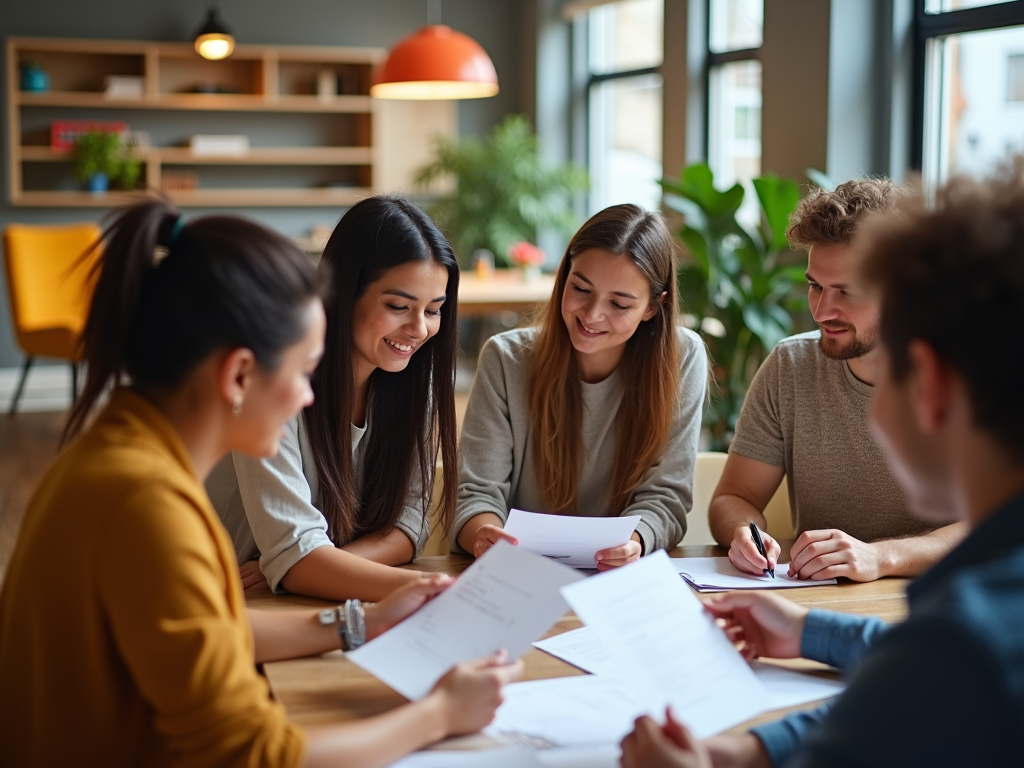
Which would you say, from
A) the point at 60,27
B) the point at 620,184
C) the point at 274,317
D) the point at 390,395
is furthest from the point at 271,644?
the point at 60,27

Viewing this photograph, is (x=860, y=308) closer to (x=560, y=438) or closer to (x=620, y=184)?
(x=560, y=438)

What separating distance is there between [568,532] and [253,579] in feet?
1.64

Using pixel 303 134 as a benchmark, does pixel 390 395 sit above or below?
below

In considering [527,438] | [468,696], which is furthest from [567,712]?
[527,438]

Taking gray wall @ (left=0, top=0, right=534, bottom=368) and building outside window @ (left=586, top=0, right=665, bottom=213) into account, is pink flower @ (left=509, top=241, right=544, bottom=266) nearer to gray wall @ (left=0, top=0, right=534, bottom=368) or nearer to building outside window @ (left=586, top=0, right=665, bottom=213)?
building outside window @ (left=586, top=0, right=665, bottom=213)

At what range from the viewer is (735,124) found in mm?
6148

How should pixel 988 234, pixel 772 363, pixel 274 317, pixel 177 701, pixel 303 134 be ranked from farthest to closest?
1. pixel 303 134
2. pixel 772 363
3. pixel 274 317
4. pixel 177 701
5. pixel 988 234

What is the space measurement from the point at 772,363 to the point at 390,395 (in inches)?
29.9

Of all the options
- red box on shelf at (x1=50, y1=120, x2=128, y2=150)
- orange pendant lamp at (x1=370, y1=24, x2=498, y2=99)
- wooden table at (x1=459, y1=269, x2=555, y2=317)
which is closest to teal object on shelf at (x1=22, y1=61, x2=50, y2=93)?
red box on shelf at (x1=50, y1=120, x2=128, y2=150)

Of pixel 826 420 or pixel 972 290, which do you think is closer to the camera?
pixel 972 290

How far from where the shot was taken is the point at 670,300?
7.25 feet

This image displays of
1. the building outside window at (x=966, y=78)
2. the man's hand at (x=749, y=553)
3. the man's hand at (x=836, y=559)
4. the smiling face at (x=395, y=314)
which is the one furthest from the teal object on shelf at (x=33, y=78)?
the man's hand at (x=836, y=559)

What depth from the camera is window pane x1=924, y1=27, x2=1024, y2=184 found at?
4051 mm

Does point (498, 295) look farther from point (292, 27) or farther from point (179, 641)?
point (179, 641)
